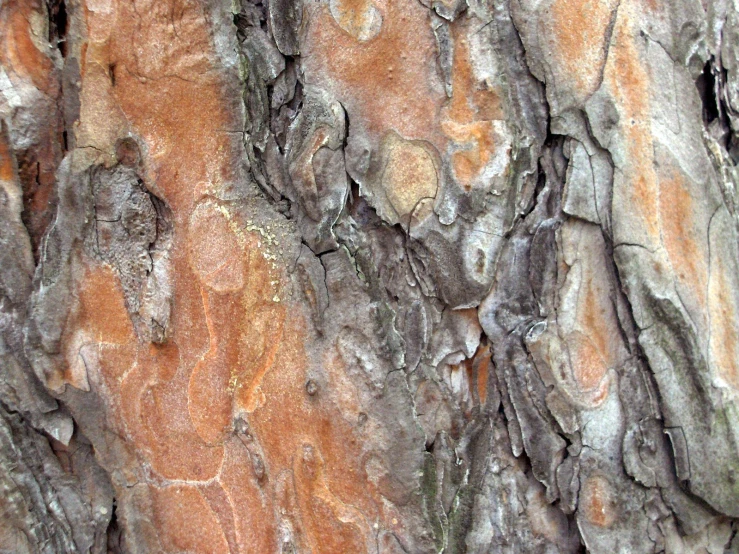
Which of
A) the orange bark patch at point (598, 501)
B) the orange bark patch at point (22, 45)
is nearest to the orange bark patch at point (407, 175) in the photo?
the orange bark patch at point (598, 501)

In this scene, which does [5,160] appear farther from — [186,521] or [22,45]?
[186,521]

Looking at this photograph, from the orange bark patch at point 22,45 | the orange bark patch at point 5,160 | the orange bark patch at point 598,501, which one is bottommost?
the orange bark patch at point 598,501

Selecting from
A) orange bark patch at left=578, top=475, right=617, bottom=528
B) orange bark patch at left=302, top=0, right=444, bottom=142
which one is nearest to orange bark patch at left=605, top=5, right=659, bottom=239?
orange bark patch at left=302, top=0, right=444, bottom=142

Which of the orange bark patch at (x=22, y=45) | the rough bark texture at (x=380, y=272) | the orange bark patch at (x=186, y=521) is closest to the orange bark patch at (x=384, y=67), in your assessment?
the rough bark texture at (x=380, y=272)

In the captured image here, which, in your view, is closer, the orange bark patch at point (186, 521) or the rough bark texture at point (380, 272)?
the rough bark texture at point (380, 272)

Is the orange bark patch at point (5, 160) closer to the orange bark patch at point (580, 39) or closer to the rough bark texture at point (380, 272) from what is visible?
the rough bark texture at point (380, 272)

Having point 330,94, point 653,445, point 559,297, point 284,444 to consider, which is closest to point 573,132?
point 559,297

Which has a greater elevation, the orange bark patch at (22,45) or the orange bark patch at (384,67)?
the orange bark patch at (384,67)

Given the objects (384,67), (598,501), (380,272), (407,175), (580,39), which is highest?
(580,39)

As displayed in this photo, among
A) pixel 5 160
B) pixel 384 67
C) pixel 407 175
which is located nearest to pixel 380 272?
pixel 407 175

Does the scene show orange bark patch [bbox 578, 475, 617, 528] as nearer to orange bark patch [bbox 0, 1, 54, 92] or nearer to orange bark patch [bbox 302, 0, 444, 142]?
orange bark patch [bbox 302, 0, 444, 142]
